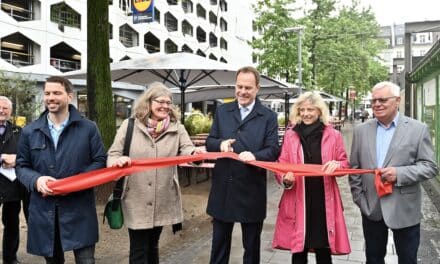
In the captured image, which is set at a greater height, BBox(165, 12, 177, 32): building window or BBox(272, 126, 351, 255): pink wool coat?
BBox(165, 12, 177, 32): building window

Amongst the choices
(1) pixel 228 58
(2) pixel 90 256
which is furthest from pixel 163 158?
(1) pixel 228 58

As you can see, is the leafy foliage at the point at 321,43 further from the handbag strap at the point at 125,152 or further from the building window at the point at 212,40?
the handbag strap at the point at 125,152

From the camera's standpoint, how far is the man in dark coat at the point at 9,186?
4.57 meters

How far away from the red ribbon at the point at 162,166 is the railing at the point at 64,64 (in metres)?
32.9

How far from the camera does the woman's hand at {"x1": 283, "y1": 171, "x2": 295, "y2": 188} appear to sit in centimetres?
367

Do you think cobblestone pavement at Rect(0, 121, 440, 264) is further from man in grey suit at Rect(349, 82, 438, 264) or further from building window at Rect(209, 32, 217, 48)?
building window at Rect(209, 32, 217, 48)

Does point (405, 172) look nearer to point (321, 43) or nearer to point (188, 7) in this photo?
point (321, 43)

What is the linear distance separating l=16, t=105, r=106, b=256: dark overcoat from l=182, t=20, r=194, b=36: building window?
1857 inches

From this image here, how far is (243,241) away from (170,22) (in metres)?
46.0

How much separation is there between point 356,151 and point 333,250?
834 mm

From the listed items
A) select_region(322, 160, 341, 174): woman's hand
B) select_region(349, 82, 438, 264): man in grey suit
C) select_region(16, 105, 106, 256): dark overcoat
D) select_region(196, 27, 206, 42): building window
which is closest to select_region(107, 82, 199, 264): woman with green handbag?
select_region(16, 105, 106, 256): dark overcoat

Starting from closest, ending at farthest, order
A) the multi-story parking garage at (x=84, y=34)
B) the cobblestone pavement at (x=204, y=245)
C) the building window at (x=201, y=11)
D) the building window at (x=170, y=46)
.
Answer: the cobblestone pavement at (x=204, y=245), the multi-story parking garage at (x=84, y=34), the building window at (x=170, y=46), the building window at (x=201, y=11)

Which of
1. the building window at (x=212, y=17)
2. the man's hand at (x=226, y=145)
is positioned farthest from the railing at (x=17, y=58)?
the man's hand at (x=226, y=145)

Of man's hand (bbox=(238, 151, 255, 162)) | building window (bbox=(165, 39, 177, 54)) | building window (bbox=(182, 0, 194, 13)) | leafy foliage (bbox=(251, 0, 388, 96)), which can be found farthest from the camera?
building window (bbox=(182, 0, 194, 13))
